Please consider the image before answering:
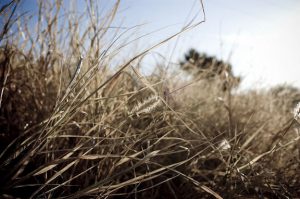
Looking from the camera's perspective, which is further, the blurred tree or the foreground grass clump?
the blurred tree

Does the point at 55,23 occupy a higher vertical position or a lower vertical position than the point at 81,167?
higher

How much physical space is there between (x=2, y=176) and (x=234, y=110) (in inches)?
57.3

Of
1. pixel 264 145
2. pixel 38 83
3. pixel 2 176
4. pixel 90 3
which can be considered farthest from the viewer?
pixel 264 145

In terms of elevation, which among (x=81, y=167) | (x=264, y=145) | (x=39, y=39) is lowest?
(x=264, y=145)

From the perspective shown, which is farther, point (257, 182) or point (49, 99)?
point (49, 99)

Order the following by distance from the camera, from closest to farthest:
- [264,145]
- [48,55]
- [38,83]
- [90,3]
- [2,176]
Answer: [2,176]
[90,3]
[38,83]
[48,55]
[264,145]

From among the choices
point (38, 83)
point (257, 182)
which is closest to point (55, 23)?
point (38, 83)

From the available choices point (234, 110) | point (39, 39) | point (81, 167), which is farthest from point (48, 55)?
point (234, 110)

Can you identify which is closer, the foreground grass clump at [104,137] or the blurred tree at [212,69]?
the foreground grass clump at [104,137]

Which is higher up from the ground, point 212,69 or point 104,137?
point 104,137

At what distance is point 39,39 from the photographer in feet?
3.49

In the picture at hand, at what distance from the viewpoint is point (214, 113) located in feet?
5.18

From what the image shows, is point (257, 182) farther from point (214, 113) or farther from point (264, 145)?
point (214, 113)

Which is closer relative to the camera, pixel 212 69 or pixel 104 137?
pixel 104 137
